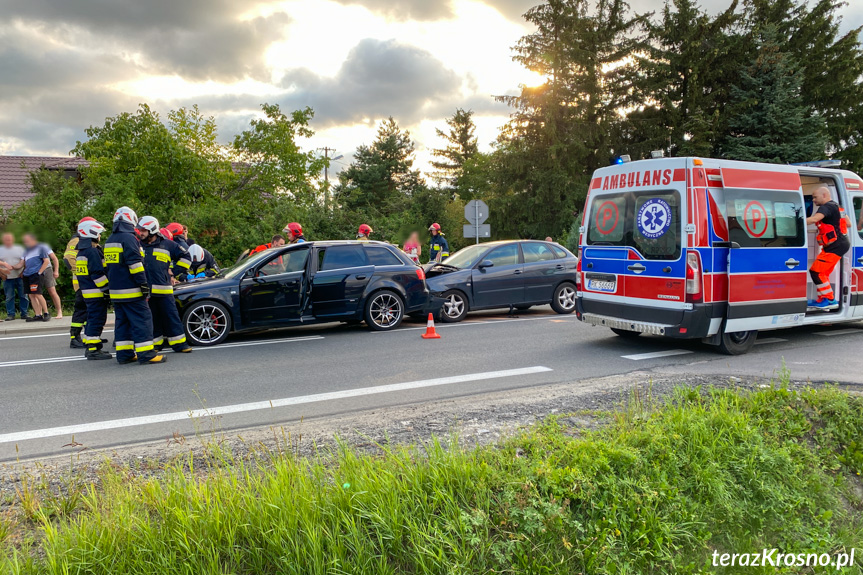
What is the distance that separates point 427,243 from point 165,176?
37.1ft

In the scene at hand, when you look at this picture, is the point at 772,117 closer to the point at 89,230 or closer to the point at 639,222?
the point at 639,222

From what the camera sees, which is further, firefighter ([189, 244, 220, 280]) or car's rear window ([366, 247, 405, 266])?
firefighter ([189, 244, 220, 280])

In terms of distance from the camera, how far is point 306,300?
9234mm

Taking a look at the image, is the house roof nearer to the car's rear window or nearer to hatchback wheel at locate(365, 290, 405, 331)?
the car's rear window

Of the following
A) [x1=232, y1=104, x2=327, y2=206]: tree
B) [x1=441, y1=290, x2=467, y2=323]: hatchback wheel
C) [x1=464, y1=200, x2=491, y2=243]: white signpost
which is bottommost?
[x1=441, y1=290, x2=467, y2=323]: hatchback wheel

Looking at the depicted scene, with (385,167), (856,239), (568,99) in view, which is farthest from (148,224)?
(385,167)

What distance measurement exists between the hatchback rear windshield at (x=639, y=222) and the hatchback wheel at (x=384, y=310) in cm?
357

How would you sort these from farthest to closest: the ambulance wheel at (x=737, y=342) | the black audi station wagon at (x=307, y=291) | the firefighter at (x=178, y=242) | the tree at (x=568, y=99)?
the tree at (x=568, y=99) → the firefighter at (x=178, y=242) → the black audi station wagon at (x=307, y=291) → the ambulance wheel at (x=737, y=342)

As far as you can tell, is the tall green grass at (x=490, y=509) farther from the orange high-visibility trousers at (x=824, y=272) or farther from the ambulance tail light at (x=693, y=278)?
the orange high-visibility trousers at (x=824, y=272)

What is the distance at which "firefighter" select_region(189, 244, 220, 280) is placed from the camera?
A: 10.9m

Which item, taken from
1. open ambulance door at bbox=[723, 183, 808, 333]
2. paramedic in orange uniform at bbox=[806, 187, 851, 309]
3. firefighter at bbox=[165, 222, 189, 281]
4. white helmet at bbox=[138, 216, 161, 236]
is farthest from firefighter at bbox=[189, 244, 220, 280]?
paramedic in orange uniform at bbox=[806, 187, 851, 309]

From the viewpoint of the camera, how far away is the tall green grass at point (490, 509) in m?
2.55

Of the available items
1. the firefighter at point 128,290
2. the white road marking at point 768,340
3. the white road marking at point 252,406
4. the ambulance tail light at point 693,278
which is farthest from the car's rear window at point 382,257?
the white road marking at point 768,340

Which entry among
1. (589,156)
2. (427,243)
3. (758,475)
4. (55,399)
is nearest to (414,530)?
(758,475)
